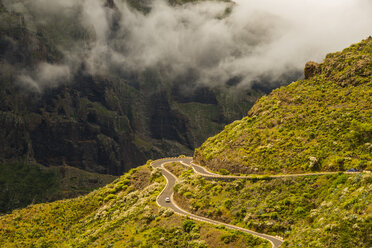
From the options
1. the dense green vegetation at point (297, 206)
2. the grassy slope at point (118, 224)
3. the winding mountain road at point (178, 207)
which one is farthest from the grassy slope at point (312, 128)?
the grassy slope at point (118, 224)

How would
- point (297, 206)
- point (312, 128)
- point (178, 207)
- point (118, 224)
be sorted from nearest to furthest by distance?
point (297, 206), point (312, 128), point (178, 207), point (118, 224)

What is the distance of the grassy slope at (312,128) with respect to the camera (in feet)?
198

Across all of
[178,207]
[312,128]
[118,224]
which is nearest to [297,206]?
[312,128]

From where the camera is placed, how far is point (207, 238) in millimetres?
51719

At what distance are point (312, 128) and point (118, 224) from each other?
147 ft

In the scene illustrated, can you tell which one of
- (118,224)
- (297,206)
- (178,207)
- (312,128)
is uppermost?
(312,128)

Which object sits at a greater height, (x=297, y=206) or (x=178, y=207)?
(x=297, y=206)

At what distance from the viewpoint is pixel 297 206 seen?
51.6m

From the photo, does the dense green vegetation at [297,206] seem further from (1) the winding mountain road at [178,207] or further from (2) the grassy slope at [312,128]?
(2) the grassy slope at [312,128]

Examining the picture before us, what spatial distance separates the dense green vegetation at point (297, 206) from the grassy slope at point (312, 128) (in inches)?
233

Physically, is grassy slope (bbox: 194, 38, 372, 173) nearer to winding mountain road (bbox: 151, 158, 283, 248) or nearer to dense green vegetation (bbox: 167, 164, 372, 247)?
winding mountain road (bbox: 151, 158, 283, 248)

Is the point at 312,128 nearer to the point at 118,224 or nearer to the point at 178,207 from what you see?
the point at 178,207

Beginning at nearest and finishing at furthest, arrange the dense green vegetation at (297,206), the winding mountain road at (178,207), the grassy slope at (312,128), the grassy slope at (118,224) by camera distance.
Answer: the dense green vegetation at (297,206)
the winding mountain road at (178,207)
the grassy slope at (118,224)
the grassy slope at (312,128)

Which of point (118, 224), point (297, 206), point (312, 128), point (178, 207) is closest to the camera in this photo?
point (297, 206)
